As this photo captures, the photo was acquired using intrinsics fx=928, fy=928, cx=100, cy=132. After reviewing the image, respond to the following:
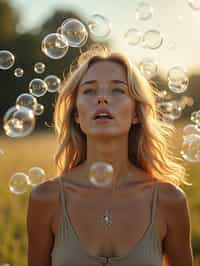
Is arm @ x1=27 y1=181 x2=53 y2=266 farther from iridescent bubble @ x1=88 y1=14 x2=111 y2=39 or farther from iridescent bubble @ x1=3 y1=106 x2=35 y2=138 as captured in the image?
iridescent bubble @ x1=88 y1=14 x2=111 y2=39

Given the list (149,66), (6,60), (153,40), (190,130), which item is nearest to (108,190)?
(190,130)

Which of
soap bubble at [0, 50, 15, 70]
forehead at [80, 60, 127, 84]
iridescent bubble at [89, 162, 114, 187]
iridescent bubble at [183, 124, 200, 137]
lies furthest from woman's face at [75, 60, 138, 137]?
soap bubble at [0, 50, 15, 70]

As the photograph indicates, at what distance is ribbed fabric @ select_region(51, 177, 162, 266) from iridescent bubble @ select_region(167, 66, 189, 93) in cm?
184

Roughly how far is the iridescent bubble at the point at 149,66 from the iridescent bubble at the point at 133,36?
0.17 m

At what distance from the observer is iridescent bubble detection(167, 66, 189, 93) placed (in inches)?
230

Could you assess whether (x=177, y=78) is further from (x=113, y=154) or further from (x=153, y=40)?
(x=113, y=154)

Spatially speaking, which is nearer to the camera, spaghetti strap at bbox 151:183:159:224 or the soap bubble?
spaghetti strap at bbox 151:183:159:224

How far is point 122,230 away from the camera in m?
4.19

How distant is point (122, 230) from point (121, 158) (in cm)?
37

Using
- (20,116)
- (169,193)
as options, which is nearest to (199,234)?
(20,116)

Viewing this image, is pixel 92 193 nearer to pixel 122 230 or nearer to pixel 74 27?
pixel 122 230

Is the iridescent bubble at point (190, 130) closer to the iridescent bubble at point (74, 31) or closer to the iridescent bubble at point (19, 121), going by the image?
the iridescent bubble at point (74, 31)

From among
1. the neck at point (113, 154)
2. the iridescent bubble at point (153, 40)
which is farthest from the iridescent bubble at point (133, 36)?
the neck at point (113, 154)

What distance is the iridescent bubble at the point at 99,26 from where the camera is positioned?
5.80 metres
